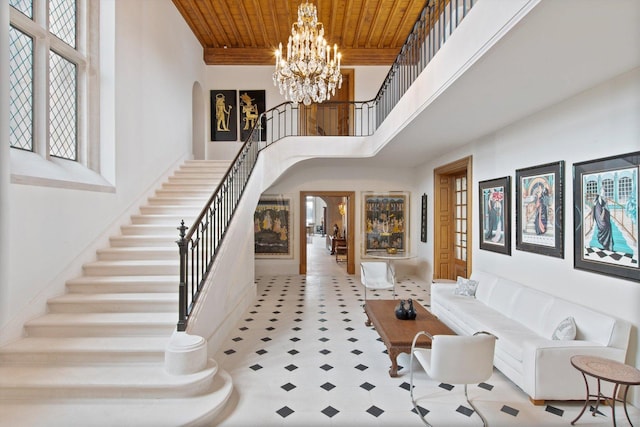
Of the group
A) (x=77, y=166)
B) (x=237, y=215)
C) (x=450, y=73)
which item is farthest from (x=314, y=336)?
(x=77, y=166)

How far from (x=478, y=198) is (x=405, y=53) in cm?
286

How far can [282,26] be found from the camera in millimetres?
7973

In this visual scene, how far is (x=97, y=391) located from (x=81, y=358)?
509 mm

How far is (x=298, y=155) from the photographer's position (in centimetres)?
783

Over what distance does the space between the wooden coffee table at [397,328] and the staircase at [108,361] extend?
1718 mm

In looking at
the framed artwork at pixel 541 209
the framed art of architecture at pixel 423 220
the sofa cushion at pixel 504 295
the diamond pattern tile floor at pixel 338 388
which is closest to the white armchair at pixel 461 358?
the diamond pattern tile floor at pixel 338 388

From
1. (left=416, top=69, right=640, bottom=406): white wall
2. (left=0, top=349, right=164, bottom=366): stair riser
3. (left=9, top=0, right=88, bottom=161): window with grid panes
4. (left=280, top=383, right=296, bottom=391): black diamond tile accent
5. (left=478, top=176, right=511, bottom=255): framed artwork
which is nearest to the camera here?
(left=416, top=69, right=640, bottom=406): white wall

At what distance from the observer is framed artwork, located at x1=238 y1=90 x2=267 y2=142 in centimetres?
923

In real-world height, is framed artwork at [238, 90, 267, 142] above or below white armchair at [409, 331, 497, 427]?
above

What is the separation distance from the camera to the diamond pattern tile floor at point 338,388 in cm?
276

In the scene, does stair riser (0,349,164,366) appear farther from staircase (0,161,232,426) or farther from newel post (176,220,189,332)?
newel post (176,220,189,332)

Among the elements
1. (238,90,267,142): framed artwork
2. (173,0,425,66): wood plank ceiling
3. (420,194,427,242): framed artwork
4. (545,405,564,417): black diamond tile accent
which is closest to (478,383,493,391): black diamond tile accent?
(545,405,564,417): black diamond tile accent

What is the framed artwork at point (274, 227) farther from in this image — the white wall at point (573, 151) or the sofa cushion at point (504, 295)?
the sofa cushion at point (504, 295)

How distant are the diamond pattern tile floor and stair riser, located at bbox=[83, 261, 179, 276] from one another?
51.6 inches
